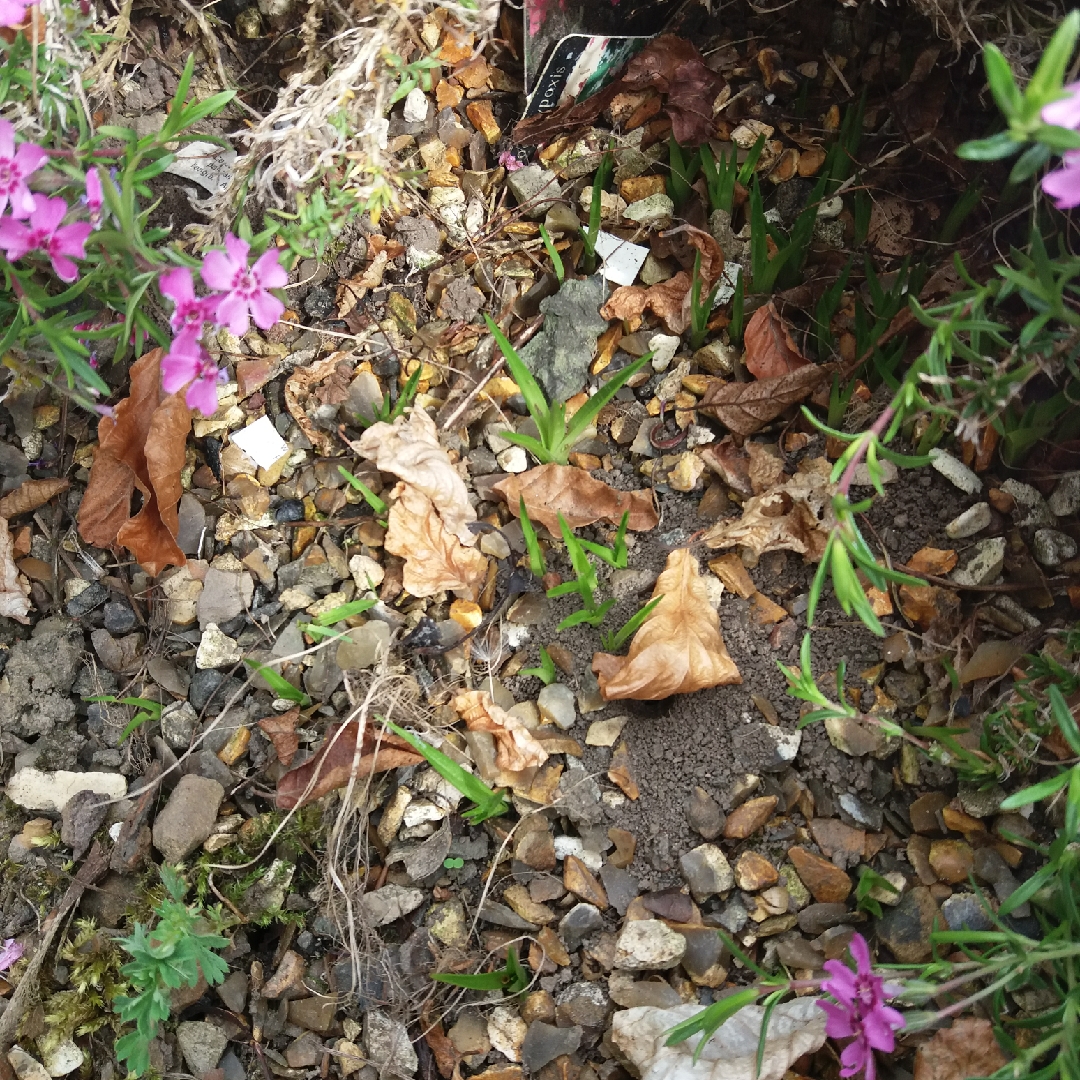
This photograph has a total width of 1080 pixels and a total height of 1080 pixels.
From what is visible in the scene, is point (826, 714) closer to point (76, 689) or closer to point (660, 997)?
point (660, 997)

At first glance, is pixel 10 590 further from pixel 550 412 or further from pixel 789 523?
pixel 789 523

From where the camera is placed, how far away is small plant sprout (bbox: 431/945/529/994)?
1.54 meters

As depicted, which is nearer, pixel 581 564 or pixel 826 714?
pixel 826 714

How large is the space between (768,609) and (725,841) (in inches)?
16.6

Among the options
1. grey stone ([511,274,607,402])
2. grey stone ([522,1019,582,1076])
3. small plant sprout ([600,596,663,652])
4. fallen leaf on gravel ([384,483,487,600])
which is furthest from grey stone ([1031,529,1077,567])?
grey stone ([522,1019,582,1076])

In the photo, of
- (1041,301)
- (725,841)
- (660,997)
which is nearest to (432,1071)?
(660,997)

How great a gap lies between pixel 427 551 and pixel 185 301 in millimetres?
662

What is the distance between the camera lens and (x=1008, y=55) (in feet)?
5.01

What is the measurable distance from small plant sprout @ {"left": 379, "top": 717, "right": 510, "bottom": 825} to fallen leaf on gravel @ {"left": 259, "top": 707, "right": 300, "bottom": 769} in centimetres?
20

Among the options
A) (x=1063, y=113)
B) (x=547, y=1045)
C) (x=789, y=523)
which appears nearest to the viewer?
(x=1063, y=113)

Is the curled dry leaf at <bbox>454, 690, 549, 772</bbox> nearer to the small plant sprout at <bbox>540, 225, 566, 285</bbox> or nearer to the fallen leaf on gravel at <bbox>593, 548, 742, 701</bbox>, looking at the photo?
the fallen leaf on gravel at <bbox>593, 548, 742, 701</bbox>

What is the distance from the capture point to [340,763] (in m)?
1.67

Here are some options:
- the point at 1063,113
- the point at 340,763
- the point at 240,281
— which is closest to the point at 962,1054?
the point at 340,763

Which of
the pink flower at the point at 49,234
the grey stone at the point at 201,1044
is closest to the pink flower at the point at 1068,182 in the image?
the pink flower at the point at 49,234
